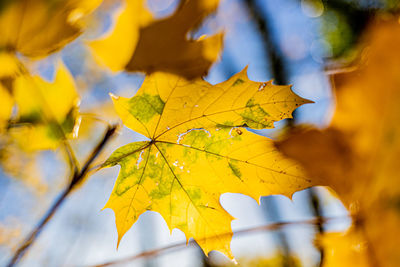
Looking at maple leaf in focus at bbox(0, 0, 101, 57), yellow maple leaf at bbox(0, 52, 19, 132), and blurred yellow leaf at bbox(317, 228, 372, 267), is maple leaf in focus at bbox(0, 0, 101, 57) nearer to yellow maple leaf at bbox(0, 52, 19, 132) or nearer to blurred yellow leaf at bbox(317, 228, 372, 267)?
yellow maple leaf at bbox(0, 52, 19, 132)

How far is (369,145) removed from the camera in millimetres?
410

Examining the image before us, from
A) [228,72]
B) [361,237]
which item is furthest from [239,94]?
[228,72]

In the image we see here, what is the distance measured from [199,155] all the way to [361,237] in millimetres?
386

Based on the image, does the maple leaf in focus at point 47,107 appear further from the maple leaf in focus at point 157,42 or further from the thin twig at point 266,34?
the thin twig at point 266,34

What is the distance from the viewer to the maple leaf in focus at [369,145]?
0.36 m

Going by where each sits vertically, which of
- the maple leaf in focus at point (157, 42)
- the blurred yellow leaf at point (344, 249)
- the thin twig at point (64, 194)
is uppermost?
the maple leaf in focus at point (157, 42)

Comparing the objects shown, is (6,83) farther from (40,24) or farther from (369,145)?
(369,145)

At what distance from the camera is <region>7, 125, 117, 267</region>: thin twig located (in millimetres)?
443

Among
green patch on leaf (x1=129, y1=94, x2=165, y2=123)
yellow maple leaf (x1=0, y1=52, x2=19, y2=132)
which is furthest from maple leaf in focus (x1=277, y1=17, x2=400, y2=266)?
yellow maple leaf (x1=0, y1=52, x2=19, y2=132)

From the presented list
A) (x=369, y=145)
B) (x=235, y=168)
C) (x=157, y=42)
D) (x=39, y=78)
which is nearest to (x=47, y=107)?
(x=39, y=78)

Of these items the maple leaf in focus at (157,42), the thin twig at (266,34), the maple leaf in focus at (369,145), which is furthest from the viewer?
the thin twig at (266,34)

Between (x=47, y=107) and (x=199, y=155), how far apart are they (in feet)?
1.26

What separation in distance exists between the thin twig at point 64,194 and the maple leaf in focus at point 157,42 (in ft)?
0.52

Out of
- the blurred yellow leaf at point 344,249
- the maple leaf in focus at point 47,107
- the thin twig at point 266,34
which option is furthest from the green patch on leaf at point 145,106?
the thin twig at point 266,34
